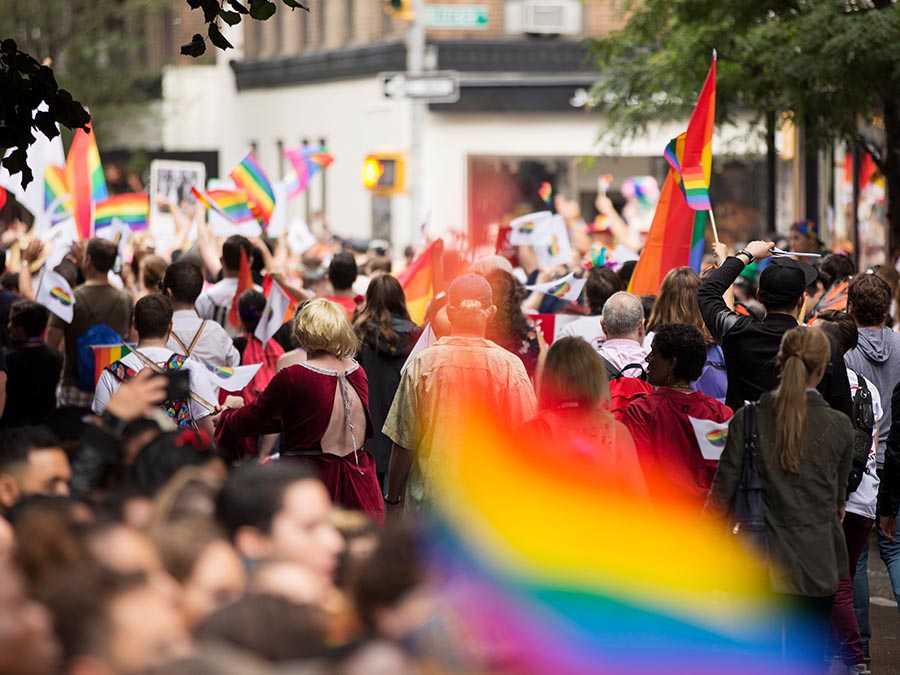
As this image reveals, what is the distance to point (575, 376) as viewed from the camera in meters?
6.62

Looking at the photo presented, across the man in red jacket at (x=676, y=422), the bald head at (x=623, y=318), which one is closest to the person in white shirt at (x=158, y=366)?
the bald head at (x=623, y=318)

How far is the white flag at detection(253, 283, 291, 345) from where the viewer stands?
1130 cm

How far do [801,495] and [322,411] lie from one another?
2.16m

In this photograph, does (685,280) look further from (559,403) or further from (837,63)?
(837,63)

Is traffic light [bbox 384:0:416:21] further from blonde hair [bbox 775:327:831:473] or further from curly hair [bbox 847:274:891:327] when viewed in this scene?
blonde hair [bbox 775:327:831:473]

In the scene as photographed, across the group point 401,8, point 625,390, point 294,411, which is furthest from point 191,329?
point 401,8

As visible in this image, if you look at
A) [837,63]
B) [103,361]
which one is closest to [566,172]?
[837,63]

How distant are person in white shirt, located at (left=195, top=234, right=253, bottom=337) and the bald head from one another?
3.76 meters

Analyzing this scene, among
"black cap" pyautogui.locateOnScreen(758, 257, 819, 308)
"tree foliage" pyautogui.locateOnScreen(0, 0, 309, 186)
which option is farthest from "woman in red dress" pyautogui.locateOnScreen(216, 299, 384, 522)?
"tree foliage" pyautogui.locateOnScreen(0, 0, 309, 186)

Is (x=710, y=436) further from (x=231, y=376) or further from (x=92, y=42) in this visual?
(x=92, y=42)

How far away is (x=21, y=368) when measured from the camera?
33.0ft

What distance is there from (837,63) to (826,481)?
7.52m

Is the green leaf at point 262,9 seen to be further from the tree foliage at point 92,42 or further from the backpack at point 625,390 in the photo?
the tree foliage at point 92,42

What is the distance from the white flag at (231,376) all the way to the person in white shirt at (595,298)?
211 centimetres
